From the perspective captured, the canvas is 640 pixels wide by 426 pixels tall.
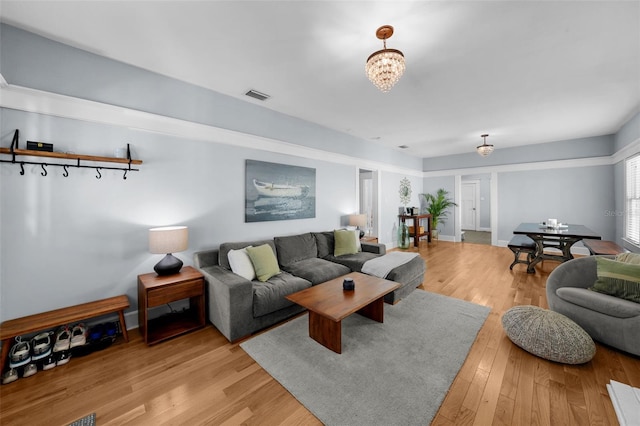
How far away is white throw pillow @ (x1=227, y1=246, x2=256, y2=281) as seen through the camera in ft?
9.06

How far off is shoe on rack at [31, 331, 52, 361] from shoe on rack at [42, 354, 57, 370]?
35 millimetres

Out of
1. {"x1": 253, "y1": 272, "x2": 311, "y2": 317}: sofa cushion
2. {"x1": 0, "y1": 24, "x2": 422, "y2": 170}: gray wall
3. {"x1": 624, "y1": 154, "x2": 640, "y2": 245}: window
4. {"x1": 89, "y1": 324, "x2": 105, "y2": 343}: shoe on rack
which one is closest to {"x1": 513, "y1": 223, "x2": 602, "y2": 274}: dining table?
{"x1": 624, "y1": 154, "x2": 640, "y2": 245}: window

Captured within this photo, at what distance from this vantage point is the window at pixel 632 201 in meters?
4.12

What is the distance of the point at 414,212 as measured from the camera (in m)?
7.00

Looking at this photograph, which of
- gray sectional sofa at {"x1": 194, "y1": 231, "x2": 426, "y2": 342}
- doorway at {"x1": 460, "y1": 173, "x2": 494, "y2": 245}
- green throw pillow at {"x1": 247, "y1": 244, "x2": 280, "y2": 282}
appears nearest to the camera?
gray sectional sofa at {"x1": 194, "y1": 231, "x2": 426, "y2": 342}

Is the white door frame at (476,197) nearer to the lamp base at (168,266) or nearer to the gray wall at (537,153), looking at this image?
the gray wall at (537,153)

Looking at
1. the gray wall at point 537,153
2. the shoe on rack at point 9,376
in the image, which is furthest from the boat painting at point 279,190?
the gray wall at point 537,153

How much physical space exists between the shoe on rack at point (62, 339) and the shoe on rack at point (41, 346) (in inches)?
1.9

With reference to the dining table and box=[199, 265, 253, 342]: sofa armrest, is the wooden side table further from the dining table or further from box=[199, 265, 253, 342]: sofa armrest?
the dining table

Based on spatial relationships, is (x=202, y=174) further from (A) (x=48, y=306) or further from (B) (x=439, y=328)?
(B) (x=439, y=328)

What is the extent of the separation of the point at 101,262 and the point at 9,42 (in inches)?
79.0

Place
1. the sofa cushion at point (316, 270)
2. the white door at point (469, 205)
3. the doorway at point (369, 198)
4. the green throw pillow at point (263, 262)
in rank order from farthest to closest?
1. the white door at point (469, 205)
2. the doorway at point (369, 198)
3. the sofa cushion at point (316, 270)
4. the green throw pillow at point (263, 262)

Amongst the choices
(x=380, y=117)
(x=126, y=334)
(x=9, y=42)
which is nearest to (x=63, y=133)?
(x=9, y=42)

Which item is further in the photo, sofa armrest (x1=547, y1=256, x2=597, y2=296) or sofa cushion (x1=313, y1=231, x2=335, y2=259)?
sofa cushion (x1=313, y1=231, x2=335, y2=259)
